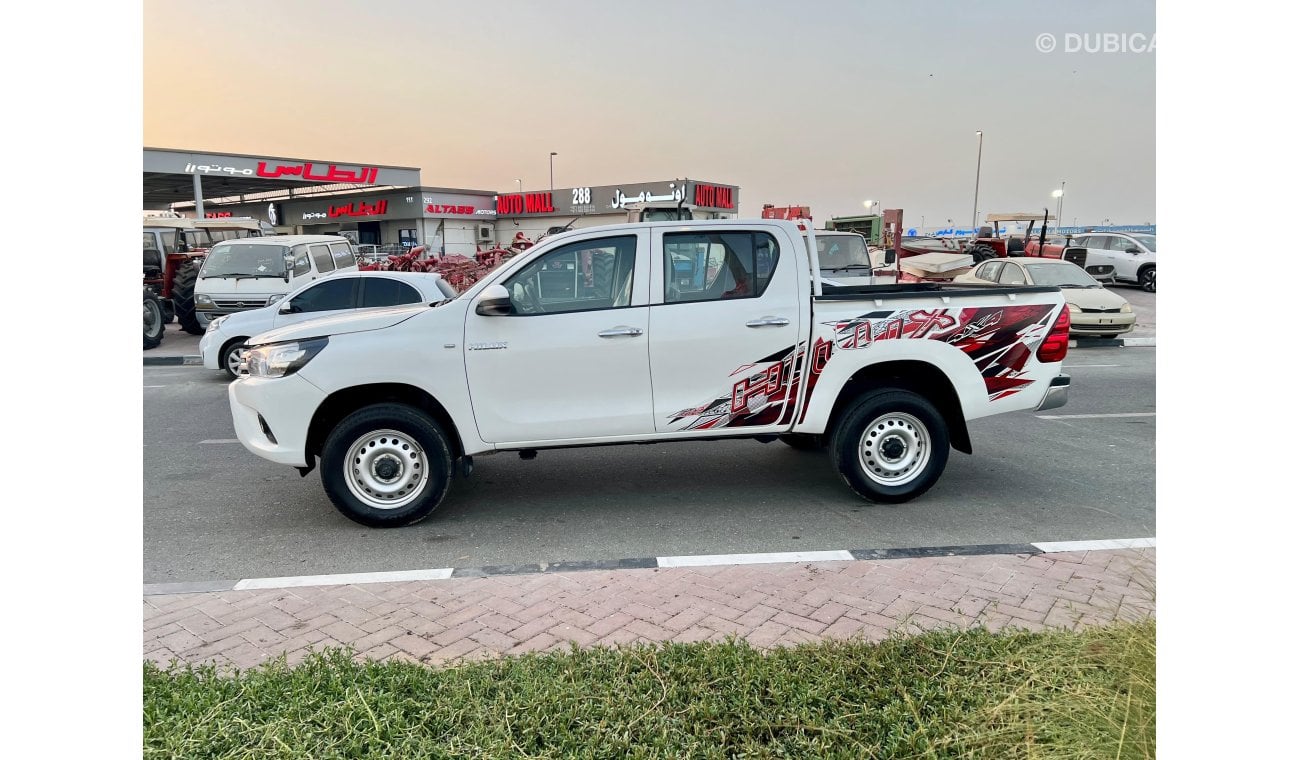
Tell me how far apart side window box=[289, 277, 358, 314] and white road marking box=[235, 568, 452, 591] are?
22.2 ft

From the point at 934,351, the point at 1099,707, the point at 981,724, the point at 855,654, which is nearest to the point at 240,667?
the point at 855,654

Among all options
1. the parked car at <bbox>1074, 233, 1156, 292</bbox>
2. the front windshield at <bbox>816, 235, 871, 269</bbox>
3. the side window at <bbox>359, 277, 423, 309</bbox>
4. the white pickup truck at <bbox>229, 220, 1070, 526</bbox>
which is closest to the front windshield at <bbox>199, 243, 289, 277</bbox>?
the side window at <bbox>359, 277, 423, 309</bbox>

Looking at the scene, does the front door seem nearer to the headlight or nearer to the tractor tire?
the headlight

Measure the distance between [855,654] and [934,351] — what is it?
2.99m

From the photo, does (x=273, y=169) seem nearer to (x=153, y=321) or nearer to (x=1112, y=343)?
(x=153, y=321)

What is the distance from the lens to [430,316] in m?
5.75

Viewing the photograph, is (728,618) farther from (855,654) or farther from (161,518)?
(161,518)

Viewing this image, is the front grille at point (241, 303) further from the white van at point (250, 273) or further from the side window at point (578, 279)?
the side window at point (578, 279)

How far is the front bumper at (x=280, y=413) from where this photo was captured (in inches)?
223

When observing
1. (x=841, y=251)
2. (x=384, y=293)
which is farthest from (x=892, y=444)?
(x=841, y=251)

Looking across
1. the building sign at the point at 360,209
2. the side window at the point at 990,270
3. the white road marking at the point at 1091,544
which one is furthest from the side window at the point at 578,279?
the building sign at the point at 360,209

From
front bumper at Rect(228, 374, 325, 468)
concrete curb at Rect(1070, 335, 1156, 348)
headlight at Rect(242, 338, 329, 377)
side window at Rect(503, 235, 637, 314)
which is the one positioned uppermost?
side window at Rect(503, 235, 637, 314)

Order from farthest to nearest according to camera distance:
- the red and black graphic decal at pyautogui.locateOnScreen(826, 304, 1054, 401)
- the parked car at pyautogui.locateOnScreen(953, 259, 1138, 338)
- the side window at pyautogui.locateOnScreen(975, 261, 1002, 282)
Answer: the side window at pyautogui.locateOnScreen(975, 261, 1002, 282), the parked car at pyautogui.locateOnScreen(953, 259, 1138, 338), the red and black graphic decal at pyautogui.locateOnScreen(826, 304, 1054, 401)

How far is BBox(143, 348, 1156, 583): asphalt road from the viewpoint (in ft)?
17.8
